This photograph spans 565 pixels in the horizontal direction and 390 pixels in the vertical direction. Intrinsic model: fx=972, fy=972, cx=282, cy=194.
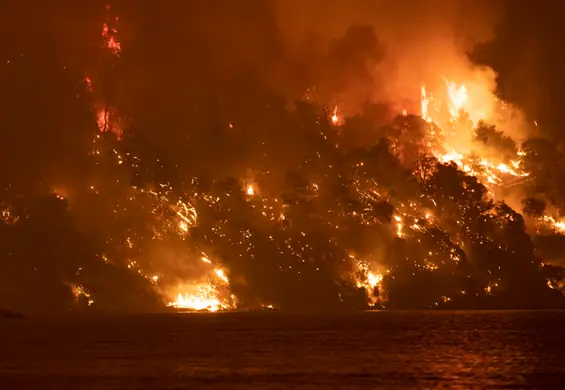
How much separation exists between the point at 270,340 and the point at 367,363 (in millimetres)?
43118

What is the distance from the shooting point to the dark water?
84.8 m

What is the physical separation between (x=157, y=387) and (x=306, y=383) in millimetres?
12604

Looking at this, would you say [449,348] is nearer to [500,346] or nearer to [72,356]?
[500,346]

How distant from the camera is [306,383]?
82.9 metres

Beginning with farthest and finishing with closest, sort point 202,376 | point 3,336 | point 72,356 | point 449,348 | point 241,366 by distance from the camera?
1. point 3,336
2. point 449,348
3. point 72,356
4. point 241,366
5. point 202,376

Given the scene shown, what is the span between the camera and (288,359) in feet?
358

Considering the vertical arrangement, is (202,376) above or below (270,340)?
below

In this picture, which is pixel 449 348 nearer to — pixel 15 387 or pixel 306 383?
pixel 306 383

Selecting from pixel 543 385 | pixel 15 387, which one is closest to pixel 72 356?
pixel 15 387

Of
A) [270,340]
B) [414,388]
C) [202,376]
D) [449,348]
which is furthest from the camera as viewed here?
[270,340]

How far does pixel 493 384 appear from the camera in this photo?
81.6 metres

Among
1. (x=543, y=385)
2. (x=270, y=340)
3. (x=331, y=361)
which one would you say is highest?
(x=270, y=340)

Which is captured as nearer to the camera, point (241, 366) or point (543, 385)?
point (543, 385)

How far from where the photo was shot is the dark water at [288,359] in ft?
278
